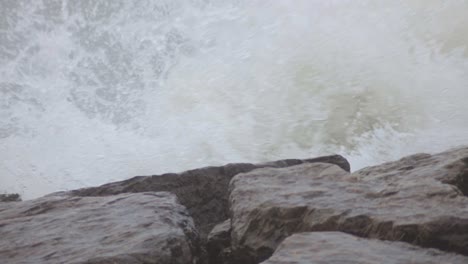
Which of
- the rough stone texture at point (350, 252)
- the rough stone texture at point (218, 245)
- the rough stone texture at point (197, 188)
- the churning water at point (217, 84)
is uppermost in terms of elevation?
the churning water at point (217, 84)

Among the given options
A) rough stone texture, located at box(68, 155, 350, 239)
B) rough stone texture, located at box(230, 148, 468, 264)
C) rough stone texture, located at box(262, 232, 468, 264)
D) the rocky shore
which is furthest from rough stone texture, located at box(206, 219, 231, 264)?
rough stone texture, located at box(262, 232, 468, 264)

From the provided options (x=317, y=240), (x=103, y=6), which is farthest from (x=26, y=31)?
(x=317, y=240)

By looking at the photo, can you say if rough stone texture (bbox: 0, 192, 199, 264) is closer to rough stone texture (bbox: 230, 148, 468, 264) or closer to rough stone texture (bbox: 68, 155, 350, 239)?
rough stone texture (bbox: 230, 148, 468, 264)

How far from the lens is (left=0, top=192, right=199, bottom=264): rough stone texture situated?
6.33 feet

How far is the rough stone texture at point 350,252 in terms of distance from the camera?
5.31 feet

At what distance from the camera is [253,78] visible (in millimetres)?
6582

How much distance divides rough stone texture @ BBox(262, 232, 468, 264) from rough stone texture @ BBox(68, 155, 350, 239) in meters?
1.15

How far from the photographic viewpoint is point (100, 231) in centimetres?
219

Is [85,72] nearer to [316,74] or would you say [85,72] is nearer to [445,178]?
[316,74]

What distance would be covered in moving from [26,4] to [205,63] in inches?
105

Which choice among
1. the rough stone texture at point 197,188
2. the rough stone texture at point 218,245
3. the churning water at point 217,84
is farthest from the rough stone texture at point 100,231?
the churning water at point 217,84

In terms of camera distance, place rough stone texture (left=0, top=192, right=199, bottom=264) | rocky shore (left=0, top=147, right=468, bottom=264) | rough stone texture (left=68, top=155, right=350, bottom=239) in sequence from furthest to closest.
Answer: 1. rough stone texture (left=68, top=155, right=350, bottom=239)
2. rough stone texture (left=0, top=192, right=199, bottom=264)
3. rocky shore (left=0, top=147, right=468, bottom=264)

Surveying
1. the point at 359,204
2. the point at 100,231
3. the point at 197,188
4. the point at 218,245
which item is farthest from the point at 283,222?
the point at 197,188

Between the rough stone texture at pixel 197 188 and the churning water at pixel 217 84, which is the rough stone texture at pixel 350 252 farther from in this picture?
the churning water at pixel 217 84
